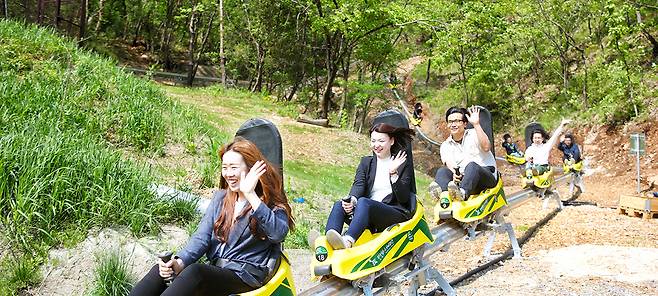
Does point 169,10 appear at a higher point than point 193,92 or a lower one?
higher

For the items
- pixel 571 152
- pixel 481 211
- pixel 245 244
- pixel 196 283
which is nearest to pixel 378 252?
pixel 245 244

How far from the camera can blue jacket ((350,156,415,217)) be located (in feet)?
14.2

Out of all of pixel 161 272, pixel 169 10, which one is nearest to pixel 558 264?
pixel 161 272

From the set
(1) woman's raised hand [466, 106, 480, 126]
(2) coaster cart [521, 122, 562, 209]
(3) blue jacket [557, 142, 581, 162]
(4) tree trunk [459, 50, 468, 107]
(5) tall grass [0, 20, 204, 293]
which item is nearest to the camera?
(5) tall grass [0, 20, 204, 293]

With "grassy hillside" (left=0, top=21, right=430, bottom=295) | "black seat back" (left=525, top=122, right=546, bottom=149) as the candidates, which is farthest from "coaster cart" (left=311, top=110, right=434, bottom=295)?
"black seat back" (left=525, top=122, right=546, bottom=149)

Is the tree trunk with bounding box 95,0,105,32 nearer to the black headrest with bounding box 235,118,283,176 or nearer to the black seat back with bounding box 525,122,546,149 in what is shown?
the black seat back with bounding box 525,122,546,149

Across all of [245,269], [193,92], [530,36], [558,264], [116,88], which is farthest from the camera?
[530,36]

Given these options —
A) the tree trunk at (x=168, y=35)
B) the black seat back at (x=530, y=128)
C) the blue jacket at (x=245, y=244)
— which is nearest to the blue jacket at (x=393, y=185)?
the blue jacket at (x=245, y=244)

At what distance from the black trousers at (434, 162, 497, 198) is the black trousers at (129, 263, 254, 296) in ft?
10.6

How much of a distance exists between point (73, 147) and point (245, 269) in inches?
107

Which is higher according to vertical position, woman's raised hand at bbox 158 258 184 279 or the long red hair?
the long red hair

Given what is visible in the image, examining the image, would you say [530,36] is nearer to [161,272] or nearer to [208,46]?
[208,46]

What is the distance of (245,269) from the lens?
300 cm

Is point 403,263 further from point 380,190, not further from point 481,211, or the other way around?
point 481,211
